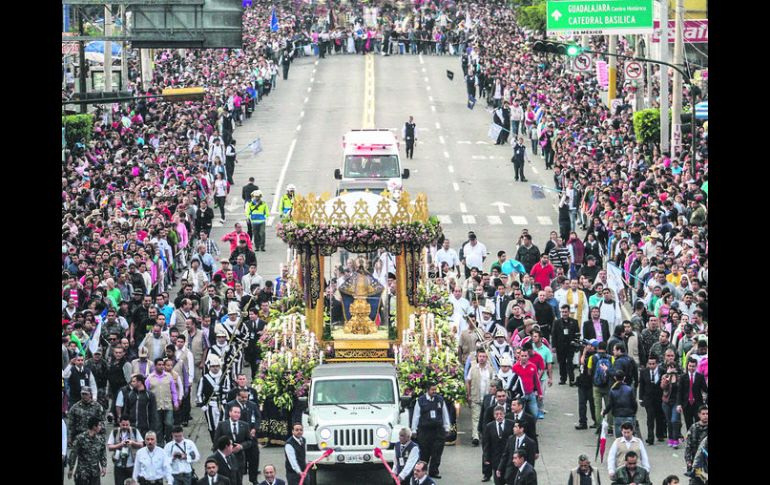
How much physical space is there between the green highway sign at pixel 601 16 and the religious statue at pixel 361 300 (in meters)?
19.9

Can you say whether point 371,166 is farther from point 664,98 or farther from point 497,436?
point 497,436

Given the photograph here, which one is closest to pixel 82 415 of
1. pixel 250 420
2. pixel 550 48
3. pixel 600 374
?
pixel 250 420

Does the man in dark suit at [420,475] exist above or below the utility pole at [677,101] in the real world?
below

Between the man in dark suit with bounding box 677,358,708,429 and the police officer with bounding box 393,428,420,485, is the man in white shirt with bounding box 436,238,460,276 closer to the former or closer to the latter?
the man in dark suit with bounding box 677,358,708,429

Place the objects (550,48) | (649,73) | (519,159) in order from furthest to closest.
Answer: (649,73) → (519,159) → (550,48)

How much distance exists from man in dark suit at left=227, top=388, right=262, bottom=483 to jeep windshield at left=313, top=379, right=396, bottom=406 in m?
0.82

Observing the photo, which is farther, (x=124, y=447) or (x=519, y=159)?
(x=519, y=159)

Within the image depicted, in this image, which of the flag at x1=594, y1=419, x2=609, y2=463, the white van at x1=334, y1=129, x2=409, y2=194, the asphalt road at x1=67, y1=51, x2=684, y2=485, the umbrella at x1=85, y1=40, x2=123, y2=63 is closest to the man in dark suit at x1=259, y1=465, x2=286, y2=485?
the asphalt road at x1=67, y1=51, x2=684, y2=485

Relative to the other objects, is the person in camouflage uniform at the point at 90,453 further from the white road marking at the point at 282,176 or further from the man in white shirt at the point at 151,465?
the white road marking at the point at 282,176

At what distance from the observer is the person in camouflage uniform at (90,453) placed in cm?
2231

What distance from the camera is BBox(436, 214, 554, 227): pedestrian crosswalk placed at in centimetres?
4384

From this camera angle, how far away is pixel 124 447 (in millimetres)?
22375

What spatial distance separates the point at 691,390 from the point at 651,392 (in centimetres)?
68

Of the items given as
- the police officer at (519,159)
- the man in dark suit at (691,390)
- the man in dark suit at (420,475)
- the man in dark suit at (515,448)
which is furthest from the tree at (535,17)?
the man in dark suit at (420,475)
